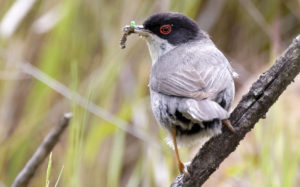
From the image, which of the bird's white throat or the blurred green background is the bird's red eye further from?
the blurred green background

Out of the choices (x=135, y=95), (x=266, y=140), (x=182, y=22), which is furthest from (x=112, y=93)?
(x=266, y=140)

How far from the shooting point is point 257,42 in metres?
5.29

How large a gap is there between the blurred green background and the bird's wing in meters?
0.85

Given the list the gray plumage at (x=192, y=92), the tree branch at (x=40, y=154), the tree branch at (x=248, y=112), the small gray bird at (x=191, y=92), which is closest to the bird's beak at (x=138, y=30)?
the small gray bird at (x=191, y=92)

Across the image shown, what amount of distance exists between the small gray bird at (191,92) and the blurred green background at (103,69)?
35.2 inches

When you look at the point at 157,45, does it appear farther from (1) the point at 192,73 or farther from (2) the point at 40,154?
(2) the point at 40,154

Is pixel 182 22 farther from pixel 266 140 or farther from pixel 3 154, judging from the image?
pixel 3 154

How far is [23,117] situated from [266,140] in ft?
8.15

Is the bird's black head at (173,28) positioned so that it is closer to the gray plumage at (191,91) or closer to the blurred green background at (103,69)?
the gray plumage at (191,91)

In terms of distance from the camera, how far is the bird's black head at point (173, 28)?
4.05 m

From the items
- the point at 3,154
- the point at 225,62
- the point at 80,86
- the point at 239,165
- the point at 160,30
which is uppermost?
the point at 225,62

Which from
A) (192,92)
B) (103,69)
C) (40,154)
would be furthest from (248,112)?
(103,69)

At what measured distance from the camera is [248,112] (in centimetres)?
268

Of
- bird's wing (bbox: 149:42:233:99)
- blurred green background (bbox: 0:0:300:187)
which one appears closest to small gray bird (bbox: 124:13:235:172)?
bird's wing (bbox: 149:42:233:99)
